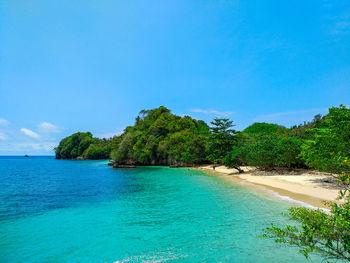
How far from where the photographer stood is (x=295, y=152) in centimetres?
2653

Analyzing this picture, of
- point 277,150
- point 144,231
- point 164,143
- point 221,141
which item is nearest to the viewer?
point 144,231

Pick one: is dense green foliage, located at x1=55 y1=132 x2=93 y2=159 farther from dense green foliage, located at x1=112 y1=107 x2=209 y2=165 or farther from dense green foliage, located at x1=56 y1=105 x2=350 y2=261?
dense green foliage, located at x1=112 y1=107 x2=209 y2=165

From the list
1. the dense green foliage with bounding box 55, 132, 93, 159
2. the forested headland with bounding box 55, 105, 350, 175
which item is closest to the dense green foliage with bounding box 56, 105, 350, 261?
the forested headland with bounding box 55, 105, 350, 175

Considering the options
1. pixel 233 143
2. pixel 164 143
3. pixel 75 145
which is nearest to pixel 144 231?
pixel 233 143

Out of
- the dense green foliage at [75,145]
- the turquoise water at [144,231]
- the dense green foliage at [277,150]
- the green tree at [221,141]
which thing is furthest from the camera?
the dense green foliage at [75,145]

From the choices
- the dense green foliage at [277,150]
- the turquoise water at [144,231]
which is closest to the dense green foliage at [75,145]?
the dense green foliage at [277,150]

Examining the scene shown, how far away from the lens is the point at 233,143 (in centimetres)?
4197

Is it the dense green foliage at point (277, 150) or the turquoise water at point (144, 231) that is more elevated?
the dense green foliage at point (277, 150)

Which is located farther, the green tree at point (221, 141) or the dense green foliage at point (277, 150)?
the green tree at point (221, 141)

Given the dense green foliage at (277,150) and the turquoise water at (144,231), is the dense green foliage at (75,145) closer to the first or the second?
the dense green foliage at (277,150)

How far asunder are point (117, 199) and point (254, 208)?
12.1 meters

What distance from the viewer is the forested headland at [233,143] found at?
635 inches

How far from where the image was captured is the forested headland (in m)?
16.1

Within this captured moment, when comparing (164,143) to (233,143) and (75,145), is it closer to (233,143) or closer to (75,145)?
(233,143)
